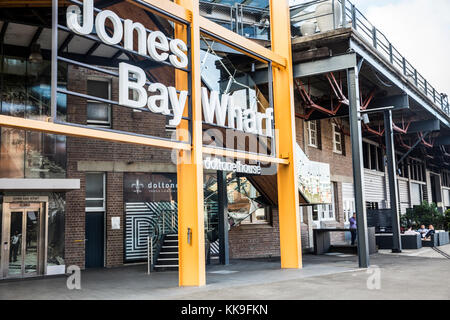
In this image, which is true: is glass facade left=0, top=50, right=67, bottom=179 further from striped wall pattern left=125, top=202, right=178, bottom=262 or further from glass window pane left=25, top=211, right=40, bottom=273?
striped wall pattern left=125, top=202, right=178, bottom=262

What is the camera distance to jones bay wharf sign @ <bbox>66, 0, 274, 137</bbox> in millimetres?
9273

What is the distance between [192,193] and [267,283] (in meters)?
2.78

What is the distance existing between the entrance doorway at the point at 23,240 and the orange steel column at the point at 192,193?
230 inches

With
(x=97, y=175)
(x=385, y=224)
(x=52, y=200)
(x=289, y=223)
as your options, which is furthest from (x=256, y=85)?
(x=385, y=224)

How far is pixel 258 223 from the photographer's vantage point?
19406 millimetres

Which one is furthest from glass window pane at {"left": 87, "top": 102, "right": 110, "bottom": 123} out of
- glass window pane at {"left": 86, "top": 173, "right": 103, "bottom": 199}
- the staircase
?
the staircase

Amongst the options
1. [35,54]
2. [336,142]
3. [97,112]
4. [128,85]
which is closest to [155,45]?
[128,85]

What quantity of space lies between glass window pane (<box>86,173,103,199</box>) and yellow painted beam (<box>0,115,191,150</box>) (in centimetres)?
641

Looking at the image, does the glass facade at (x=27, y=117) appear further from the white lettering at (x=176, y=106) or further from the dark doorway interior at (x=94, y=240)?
the white lettering at (x=176, y=106)

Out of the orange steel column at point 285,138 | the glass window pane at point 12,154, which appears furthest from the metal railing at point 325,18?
the glass window pane at point 12,154

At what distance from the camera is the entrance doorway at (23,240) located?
13836 millimetres

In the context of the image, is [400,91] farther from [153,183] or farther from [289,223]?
[153,183]

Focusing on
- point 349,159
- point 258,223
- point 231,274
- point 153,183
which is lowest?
point 231,274

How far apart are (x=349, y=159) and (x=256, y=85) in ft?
37.3
